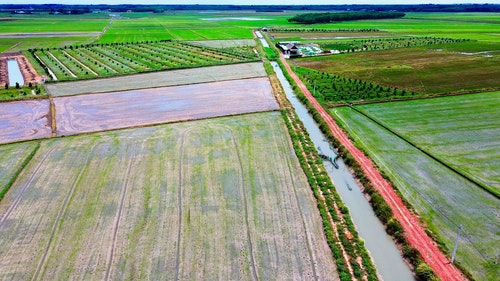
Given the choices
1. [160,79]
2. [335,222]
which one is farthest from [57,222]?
[160,79]

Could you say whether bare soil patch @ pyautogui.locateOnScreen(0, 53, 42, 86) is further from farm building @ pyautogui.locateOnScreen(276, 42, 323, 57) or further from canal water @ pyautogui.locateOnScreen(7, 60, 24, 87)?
farm building @ pyautogui.locateOnScreen(276, 42, 323, 57)

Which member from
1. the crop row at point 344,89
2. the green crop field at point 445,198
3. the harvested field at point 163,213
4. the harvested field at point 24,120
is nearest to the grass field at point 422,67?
the crop row at point 344,89

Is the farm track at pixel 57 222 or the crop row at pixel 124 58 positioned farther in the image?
the crop row at pixel 124 58

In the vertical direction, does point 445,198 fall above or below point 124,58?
below

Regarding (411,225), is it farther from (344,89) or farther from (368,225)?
(344,89)

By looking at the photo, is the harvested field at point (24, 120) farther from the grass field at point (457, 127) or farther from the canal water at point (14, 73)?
the grass field at point (457, 127)

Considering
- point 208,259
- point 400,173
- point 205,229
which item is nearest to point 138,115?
point 205,229
